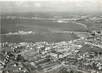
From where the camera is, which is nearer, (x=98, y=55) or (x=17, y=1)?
(x=98, y=55)

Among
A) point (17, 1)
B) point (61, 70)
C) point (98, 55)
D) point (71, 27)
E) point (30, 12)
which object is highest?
point (17, 1)

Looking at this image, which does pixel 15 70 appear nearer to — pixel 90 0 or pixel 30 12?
pixel 30 12

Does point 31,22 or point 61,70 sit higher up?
point 31,22

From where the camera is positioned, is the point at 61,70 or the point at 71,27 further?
the point at 71,27

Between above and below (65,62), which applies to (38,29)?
above

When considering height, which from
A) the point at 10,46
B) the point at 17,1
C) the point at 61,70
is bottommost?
the point at 61,70

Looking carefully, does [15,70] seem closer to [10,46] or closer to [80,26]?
[10,46]

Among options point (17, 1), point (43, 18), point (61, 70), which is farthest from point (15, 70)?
point (17, 1)

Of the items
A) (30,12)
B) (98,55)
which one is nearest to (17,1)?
(30,12)
